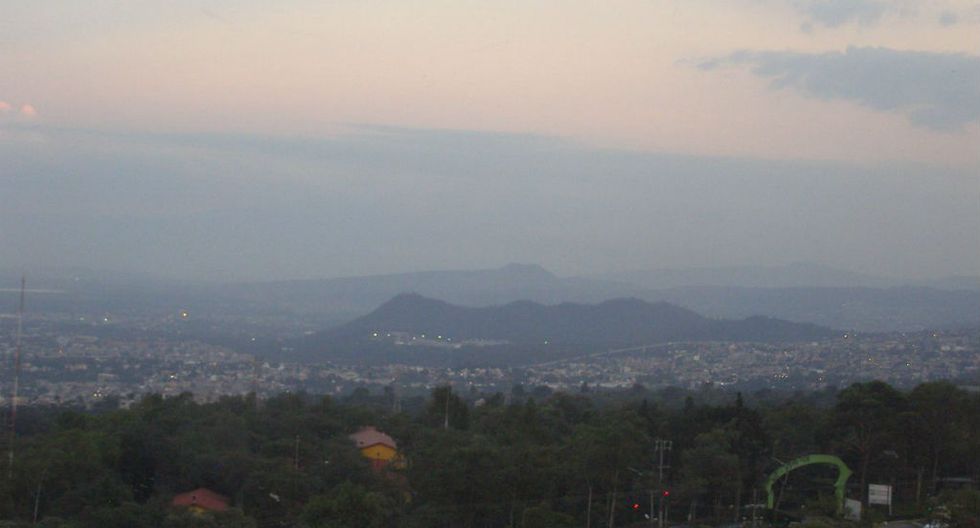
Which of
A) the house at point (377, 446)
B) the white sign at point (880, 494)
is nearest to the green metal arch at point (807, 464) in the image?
the white sign at point (880, 494)

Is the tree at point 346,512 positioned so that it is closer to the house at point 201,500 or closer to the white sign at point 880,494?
the house at point 201,500

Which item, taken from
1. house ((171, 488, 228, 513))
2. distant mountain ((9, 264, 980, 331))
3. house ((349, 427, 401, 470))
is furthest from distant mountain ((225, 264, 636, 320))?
house ((171, 488, 228, 513))

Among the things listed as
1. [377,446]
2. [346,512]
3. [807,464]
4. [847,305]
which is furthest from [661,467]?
[847,305]

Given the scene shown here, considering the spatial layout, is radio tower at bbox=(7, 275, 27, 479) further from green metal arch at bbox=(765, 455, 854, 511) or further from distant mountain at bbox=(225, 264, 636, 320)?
distant mountain at bbox=(225, 264, 636, 320)

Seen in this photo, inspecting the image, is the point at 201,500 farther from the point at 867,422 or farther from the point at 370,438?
the point at 867,422

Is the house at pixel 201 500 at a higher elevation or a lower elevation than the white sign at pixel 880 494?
lower

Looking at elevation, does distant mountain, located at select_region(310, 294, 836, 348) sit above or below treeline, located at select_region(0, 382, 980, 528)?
above

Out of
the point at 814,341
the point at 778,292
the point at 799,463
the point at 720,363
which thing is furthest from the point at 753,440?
the point at 778,292
